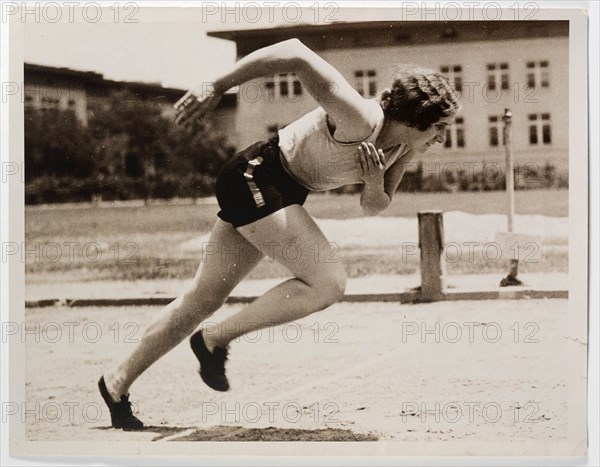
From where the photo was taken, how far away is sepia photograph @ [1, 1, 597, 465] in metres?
3.03

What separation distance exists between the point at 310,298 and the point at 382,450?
668mm

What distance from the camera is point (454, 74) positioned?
3.04 metres

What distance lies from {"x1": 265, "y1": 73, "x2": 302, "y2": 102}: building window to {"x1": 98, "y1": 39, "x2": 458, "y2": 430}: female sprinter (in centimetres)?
5

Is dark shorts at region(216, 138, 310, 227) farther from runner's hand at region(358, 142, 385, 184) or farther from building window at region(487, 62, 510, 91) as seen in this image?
building window at region(487, 62, 510, 91)

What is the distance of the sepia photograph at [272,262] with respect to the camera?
303 cm

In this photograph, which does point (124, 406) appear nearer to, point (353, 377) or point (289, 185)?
point (353, 377)

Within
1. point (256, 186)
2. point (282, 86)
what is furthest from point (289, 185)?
point (282, 86)

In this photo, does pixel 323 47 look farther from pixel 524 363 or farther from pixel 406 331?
pixel 524 363

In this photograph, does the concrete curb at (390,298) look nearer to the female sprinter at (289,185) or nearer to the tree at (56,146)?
the female sprinter at (289,185)

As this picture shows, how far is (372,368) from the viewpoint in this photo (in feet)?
10.0

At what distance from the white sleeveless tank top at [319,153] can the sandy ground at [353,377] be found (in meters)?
0.51

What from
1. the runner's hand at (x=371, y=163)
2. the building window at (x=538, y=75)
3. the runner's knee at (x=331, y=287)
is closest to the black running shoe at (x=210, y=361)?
the runner's knee at (x=331, y=287)

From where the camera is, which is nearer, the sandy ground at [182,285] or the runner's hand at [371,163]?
the runner's hand at [371,163]

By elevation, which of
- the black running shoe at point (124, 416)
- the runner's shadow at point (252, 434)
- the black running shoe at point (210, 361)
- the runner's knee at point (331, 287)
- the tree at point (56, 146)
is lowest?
the runner's shadow at point (252, 434)
